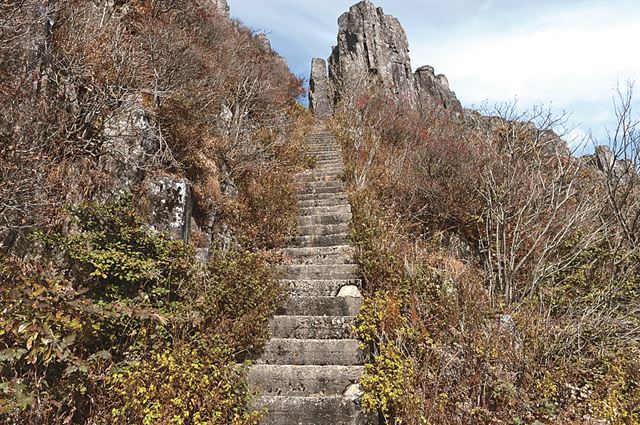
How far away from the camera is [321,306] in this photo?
4.88 metres

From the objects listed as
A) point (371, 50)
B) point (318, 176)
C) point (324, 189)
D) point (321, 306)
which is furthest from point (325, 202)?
point (371, 50)

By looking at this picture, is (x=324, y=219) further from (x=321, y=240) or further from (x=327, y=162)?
(x=327, y=162)

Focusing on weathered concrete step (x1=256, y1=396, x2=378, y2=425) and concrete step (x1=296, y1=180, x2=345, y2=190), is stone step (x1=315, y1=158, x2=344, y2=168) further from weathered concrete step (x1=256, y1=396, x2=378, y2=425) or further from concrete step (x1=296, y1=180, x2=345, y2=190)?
weathered concrete step (x1=256, y1=396, x2=378, y2=425)

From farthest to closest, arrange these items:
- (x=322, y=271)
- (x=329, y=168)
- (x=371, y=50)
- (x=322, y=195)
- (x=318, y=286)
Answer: (x=371, y=50)
(x=329, y=168)
(x=322, y=195)
(x=322, y=271)
(x=318, y=286)

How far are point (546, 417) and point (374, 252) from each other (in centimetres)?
295

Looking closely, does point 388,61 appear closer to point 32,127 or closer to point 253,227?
point 253,227

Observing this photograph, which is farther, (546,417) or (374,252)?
(374,252)

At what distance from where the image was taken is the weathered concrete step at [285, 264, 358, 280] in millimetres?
5582

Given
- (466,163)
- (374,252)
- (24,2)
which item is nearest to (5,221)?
(24,2)

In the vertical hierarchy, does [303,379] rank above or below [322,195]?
below

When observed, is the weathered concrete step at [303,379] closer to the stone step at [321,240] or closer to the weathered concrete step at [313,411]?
the weathered concrete step at [313,411]

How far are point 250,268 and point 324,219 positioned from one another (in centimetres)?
256

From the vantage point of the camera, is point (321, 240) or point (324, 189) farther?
point (324, 189)

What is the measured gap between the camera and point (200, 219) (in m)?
6.18
